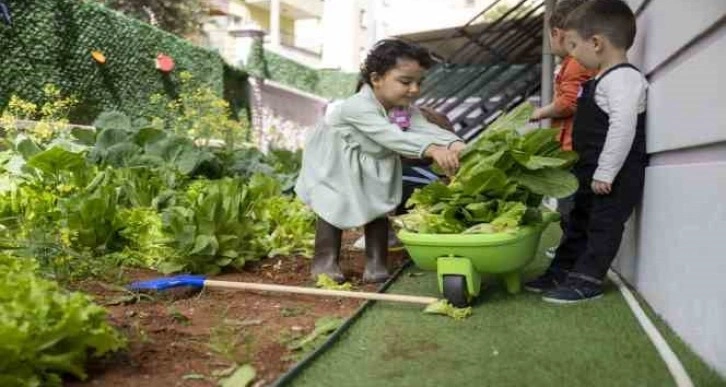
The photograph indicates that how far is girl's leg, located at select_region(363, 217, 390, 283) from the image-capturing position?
120 inches

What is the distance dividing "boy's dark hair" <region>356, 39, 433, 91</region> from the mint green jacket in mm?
107

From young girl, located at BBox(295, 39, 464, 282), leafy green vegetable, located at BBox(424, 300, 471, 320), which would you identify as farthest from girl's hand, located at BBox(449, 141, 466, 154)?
leafy green vegetable, located at BBox(424, 300, 471, 320)

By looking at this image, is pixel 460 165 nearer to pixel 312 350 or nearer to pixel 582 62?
pixel 582 62

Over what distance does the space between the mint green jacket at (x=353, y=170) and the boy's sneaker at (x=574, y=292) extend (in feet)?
2.59

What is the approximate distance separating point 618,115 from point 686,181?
1.71 ft

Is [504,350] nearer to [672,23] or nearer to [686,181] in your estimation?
[686,181]

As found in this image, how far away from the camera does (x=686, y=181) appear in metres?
1.99

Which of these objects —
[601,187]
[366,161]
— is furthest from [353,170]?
[601,187]

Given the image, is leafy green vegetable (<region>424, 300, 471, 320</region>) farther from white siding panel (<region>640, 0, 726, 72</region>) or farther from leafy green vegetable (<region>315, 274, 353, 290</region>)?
white siding panel (<region>640, 0, 726, 72</region>)

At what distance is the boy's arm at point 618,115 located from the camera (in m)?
2.41

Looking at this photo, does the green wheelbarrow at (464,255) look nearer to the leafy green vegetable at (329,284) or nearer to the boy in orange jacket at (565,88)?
the leafy green vegetable at (329,284)

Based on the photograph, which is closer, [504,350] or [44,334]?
[44,334]

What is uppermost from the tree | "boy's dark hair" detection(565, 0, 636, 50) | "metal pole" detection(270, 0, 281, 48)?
"metal pole" detection(270, 0, 281, 48)

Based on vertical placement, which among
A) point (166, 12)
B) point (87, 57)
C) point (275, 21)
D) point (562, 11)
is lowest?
point (562, 11)
